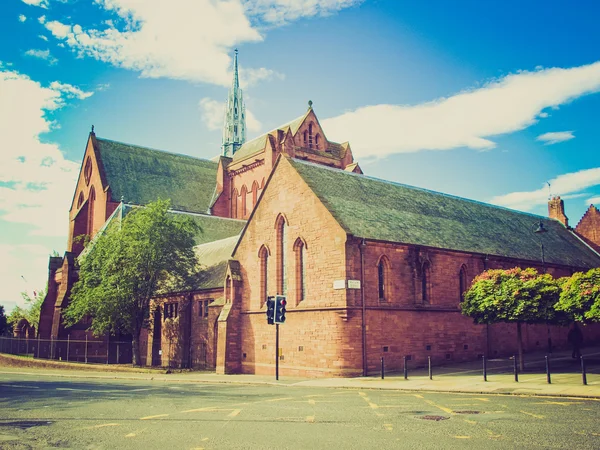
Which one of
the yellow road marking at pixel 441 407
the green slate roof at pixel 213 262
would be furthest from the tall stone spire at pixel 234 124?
the yellow road marking at pixel 441 407

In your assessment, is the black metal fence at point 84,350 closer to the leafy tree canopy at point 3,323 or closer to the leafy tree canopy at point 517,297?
the leafy tree canopy at point 517,297

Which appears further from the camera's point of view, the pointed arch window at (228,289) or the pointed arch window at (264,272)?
the pointed arch window at (228,289)

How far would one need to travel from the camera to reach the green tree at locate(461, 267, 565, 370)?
79.0 feet

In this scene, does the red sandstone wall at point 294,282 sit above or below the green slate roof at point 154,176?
below

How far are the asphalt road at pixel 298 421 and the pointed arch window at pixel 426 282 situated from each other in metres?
11.6

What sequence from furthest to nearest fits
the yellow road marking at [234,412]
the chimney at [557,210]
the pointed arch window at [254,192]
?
the pointed arch window at [254,192] < the chimney at [557,210] < the yellow road marking at [234,412]

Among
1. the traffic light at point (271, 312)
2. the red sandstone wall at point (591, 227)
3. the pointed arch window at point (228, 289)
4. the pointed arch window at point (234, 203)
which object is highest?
the pointed arch window at point (234, 203)

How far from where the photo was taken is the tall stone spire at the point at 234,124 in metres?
95.2

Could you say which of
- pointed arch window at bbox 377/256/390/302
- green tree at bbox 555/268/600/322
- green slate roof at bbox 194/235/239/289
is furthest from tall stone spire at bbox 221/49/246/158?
green tree at bbox 555/268/600/322

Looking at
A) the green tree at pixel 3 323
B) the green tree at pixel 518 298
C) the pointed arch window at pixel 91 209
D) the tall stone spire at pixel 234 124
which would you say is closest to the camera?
the green tree at pixel 518 298

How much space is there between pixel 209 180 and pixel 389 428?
184 feet

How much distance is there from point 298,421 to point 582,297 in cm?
1610

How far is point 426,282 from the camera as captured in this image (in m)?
29.2

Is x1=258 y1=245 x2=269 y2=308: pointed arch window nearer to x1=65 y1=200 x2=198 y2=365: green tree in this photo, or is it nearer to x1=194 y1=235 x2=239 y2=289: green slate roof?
x1=194 y1=235 x2=239 y2=289: green slate roof
